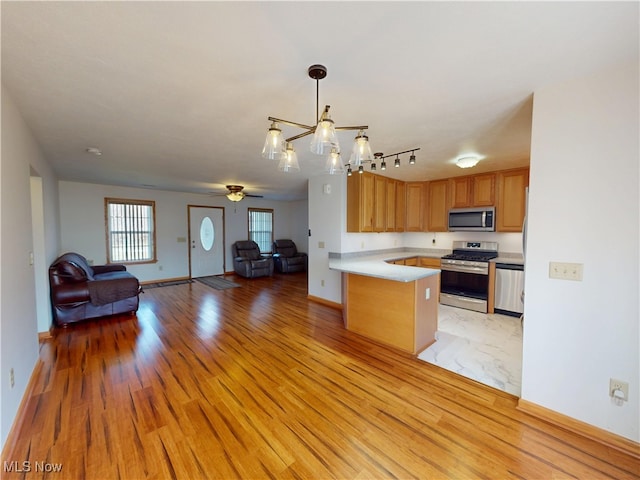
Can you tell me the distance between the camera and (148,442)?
1.68m

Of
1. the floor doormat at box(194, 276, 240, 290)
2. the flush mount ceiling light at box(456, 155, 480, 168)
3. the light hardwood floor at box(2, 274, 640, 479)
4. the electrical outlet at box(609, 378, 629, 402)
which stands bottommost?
the light hardwood floor at box(2, 274, 640, 479)

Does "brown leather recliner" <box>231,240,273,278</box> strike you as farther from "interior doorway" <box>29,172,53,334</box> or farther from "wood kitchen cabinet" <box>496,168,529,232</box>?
"wood kitchen cabinet" <box>496,168,529,232</box>

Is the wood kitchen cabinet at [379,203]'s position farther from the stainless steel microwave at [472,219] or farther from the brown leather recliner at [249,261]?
the brown leather recliner at [249,261]

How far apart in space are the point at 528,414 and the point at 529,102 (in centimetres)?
237

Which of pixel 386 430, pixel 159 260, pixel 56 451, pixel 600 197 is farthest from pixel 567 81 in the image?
pixel 159 260

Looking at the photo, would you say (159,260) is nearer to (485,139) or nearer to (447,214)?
(447,214)

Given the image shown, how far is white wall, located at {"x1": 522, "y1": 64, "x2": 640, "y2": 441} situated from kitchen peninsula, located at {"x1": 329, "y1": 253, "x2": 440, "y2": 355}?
1.01 metres

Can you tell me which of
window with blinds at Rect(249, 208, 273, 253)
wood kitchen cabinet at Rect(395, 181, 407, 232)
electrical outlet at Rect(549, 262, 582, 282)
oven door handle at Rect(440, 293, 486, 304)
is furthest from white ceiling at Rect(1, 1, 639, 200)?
window with blinds at Rect(249, 208, 273, 253)

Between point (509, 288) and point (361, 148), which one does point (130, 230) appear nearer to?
point (361, 148)

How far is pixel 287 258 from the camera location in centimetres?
809

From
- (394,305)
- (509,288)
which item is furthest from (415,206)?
(394,305)

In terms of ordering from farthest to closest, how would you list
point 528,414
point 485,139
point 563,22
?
point 485,139 < point 528,414 < point 563,22

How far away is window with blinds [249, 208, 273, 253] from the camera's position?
336 inches

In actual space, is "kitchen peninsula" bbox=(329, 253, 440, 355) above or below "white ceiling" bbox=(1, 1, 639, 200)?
below
